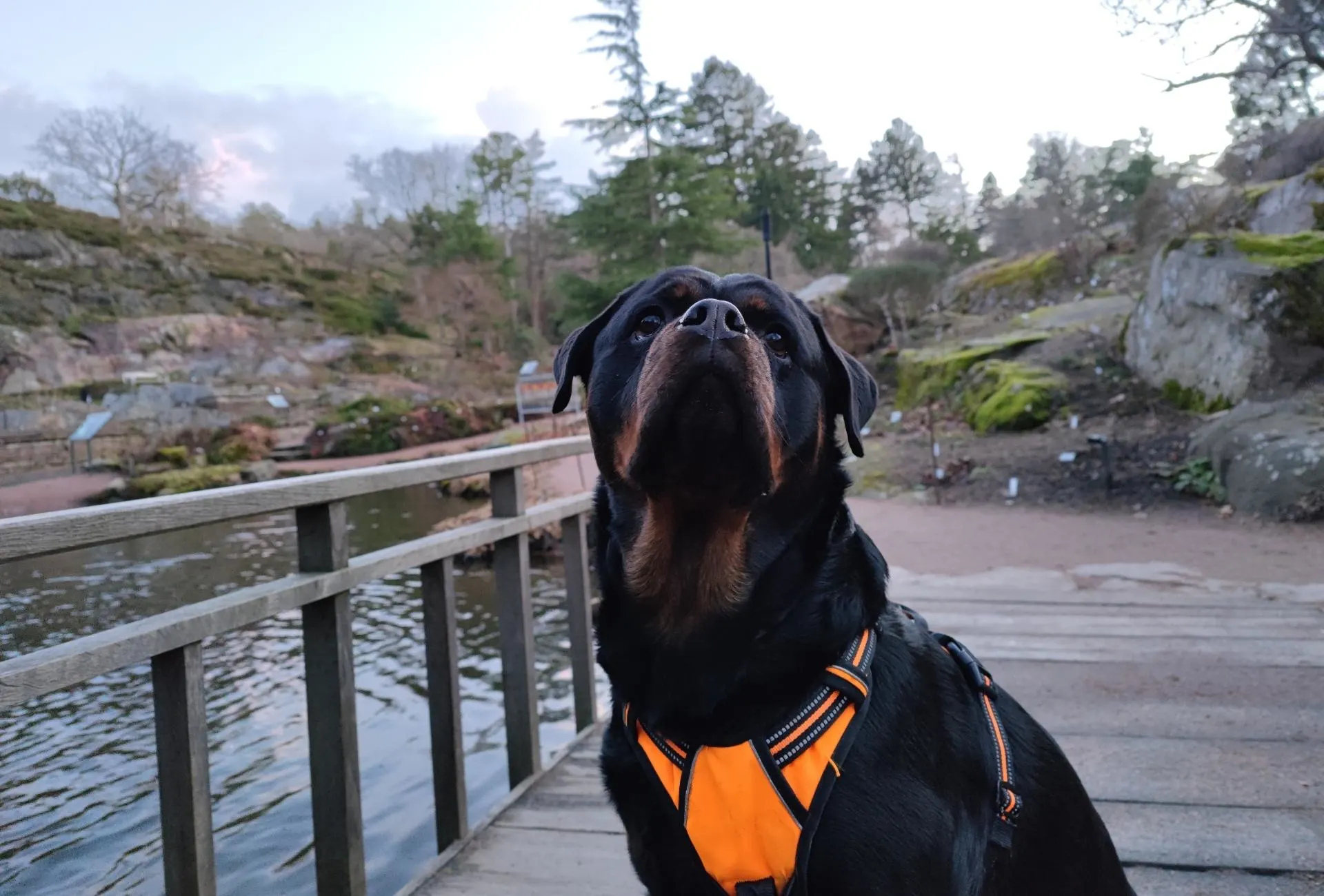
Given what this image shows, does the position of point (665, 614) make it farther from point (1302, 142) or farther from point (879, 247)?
point (879, 247)

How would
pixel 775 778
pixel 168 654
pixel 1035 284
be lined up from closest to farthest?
pixel 775 778 → pixel 168 654 → pixel 1035 284

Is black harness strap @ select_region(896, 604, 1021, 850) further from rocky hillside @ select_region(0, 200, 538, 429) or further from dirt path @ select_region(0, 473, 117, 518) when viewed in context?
rocky hillside @ select_region(0, 200, 538, 429)

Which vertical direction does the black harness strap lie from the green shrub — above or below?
below

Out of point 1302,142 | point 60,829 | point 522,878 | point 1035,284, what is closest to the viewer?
point 522,878

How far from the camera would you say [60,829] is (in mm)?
2584

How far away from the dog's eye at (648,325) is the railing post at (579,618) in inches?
63.9

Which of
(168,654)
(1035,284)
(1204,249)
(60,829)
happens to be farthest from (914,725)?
(1035,284)

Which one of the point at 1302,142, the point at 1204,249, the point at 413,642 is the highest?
the point at 1302,142

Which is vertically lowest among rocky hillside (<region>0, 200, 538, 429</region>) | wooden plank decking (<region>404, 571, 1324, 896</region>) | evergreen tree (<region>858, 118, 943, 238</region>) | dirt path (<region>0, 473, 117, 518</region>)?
wooden plank decking (<region>404, 571, 1324, 896</region>)

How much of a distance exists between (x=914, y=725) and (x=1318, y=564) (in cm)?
584

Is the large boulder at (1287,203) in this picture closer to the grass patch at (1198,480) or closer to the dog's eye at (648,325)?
the grass patch at (1198,480)

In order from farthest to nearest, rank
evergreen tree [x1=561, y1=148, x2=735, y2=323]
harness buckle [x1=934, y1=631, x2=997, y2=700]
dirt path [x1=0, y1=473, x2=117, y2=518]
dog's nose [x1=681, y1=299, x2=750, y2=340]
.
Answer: evergreen tree [x1=561, y1=148, x2=735, y2=323] < dirt path [x1=0, y1=473, x2=117, y2=518] < harness buckle [x1=934, y1=631, x2=997, y2=700] < dog's nose [x1=681, y1=299, x2=750, y2=340]

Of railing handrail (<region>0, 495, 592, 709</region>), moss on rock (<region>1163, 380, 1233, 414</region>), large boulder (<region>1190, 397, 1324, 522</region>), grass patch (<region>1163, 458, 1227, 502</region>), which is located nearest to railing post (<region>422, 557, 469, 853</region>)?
railing handrail (<region>0, 495, 592, 709</region>)

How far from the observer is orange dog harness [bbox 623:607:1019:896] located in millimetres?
1283
